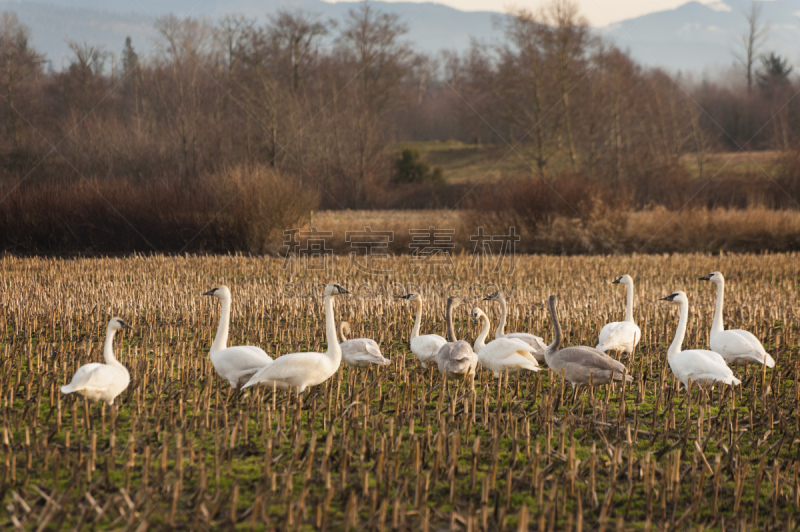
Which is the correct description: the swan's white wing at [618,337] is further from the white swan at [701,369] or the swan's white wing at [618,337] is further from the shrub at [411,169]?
the shrub at [411,169]

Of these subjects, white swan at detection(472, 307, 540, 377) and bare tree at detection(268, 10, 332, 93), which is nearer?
white swan at detection(472, 307, 540, 377)

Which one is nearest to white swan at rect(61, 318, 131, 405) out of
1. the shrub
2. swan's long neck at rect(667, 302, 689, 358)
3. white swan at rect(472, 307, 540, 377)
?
white swan at rect(472, 307, 540, 377)

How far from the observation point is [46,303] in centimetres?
1009

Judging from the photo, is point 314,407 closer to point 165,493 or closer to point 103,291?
point 165,493

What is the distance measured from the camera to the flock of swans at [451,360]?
5160 mm

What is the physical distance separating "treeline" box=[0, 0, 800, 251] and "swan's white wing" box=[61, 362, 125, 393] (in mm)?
16182

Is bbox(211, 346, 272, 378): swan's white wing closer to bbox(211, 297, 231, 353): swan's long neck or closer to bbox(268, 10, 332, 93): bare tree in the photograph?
bbox(211, 297, 231, 353): swan's long neck

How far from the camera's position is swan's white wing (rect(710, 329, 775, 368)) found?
6.43 metres

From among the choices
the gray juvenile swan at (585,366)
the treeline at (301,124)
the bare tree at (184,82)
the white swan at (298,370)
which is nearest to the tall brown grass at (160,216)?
the treeline at (301,124)

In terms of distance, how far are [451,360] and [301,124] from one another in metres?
32.6

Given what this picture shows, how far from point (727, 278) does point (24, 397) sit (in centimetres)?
1441

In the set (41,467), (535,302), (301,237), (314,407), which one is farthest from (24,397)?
(301,237)

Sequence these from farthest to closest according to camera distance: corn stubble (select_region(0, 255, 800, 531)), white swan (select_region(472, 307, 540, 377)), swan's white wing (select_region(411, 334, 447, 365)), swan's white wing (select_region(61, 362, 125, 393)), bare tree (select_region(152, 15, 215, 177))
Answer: bare tree (select_region(152, 15, 215, 177)), swan's white wing (select_region(411, 334, 447, 365)), white swan (select_region(472, 307, 540, 377)), swan's white wing (select_region(61, 362, 125, 393)), corn stubble (select_region(0, 255, 800, 531))

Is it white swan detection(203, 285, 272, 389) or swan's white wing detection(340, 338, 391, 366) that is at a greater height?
white swan detection(203, 285, 272, 389)
